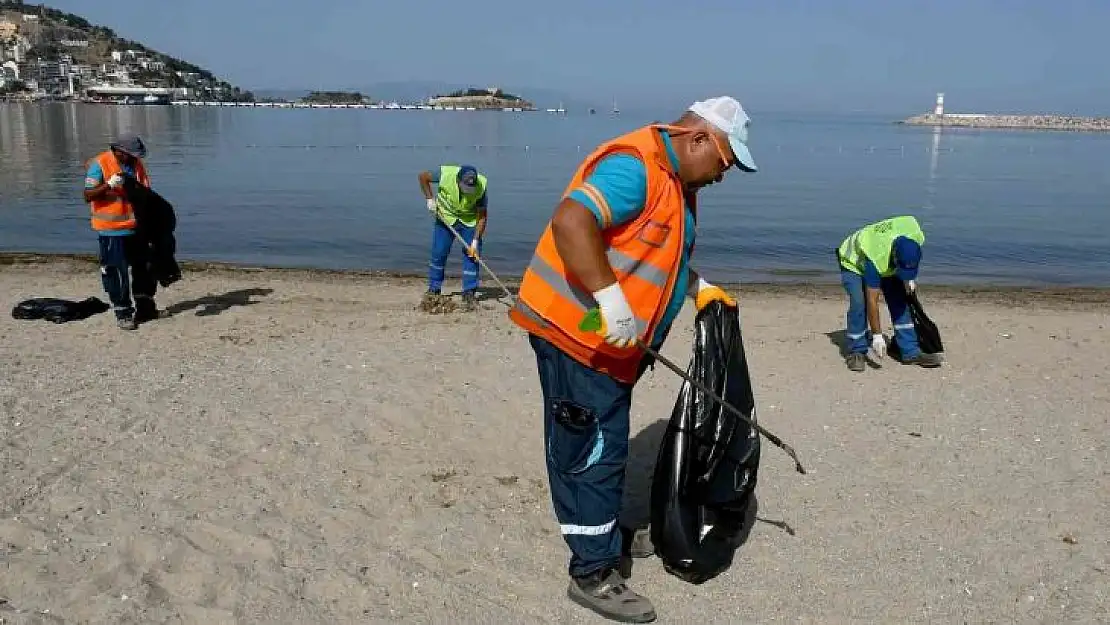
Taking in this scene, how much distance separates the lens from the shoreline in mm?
11891

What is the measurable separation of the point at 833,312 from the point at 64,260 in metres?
10.5

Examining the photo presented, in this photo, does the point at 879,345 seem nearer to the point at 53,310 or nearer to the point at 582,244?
the point at 582,244

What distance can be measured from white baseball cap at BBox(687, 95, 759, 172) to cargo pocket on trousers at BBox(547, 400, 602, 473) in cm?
103

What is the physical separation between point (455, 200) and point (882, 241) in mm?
4033

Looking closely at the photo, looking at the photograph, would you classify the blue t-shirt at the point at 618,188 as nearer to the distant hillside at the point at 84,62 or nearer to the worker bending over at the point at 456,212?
the worker bending over at the point at 456,212

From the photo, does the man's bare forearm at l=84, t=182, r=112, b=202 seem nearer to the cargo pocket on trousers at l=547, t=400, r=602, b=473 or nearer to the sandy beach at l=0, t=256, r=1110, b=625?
the sandy beach at l=0, t=256, r=1110, b=625

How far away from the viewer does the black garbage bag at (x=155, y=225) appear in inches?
300

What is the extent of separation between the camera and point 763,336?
8.45m

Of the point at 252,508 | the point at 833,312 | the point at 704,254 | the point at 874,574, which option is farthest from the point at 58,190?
the point at 874,574

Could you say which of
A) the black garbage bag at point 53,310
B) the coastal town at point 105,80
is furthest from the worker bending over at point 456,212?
the coastal town at point 105,80

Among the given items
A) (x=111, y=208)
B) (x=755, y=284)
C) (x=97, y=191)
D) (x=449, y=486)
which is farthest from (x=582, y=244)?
(x=755, y=284)

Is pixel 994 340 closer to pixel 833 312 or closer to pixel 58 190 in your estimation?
pixel 833 312

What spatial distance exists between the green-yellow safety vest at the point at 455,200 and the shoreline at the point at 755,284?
86.3 inches

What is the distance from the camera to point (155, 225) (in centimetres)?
792
